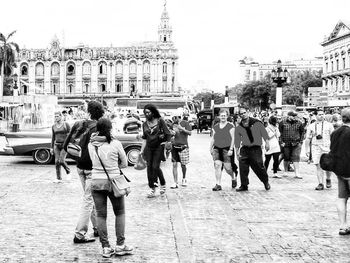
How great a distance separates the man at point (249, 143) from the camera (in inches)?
451

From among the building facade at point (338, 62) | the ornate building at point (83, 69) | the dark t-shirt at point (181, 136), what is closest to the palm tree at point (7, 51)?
the building facade at point (338, 62)

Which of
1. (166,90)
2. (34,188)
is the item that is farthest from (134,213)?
(166,90)

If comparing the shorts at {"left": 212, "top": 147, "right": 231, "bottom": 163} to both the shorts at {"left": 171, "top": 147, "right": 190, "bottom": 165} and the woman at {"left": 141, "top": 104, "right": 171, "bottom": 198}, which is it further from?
the woman at {"left": 141, "top": 104, "right": 171, "bottom": 198}

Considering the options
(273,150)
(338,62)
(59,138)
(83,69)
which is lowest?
(273,150)

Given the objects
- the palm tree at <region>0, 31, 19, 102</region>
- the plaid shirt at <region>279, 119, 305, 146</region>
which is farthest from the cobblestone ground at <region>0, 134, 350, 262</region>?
the palm tree at <region>0, 31, 19, 102</region>

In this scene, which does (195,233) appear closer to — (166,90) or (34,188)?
(34,188)

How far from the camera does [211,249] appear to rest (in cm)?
666

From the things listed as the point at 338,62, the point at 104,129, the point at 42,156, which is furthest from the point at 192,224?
the point at 338,62

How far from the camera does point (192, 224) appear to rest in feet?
26.6

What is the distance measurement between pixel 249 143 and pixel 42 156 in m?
7.83

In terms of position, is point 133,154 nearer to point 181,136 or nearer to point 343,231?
point 181,136

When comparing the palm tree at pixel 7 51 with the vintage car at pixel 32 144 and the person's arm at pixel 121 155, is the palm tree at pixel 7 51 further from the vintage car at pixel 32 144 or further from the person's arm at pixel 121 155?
the person's arm at pixel 121 155

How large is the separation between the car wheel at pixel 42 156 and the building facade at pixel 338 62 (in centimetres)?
5728

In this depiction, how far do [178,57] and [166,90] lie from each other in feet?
25.8
